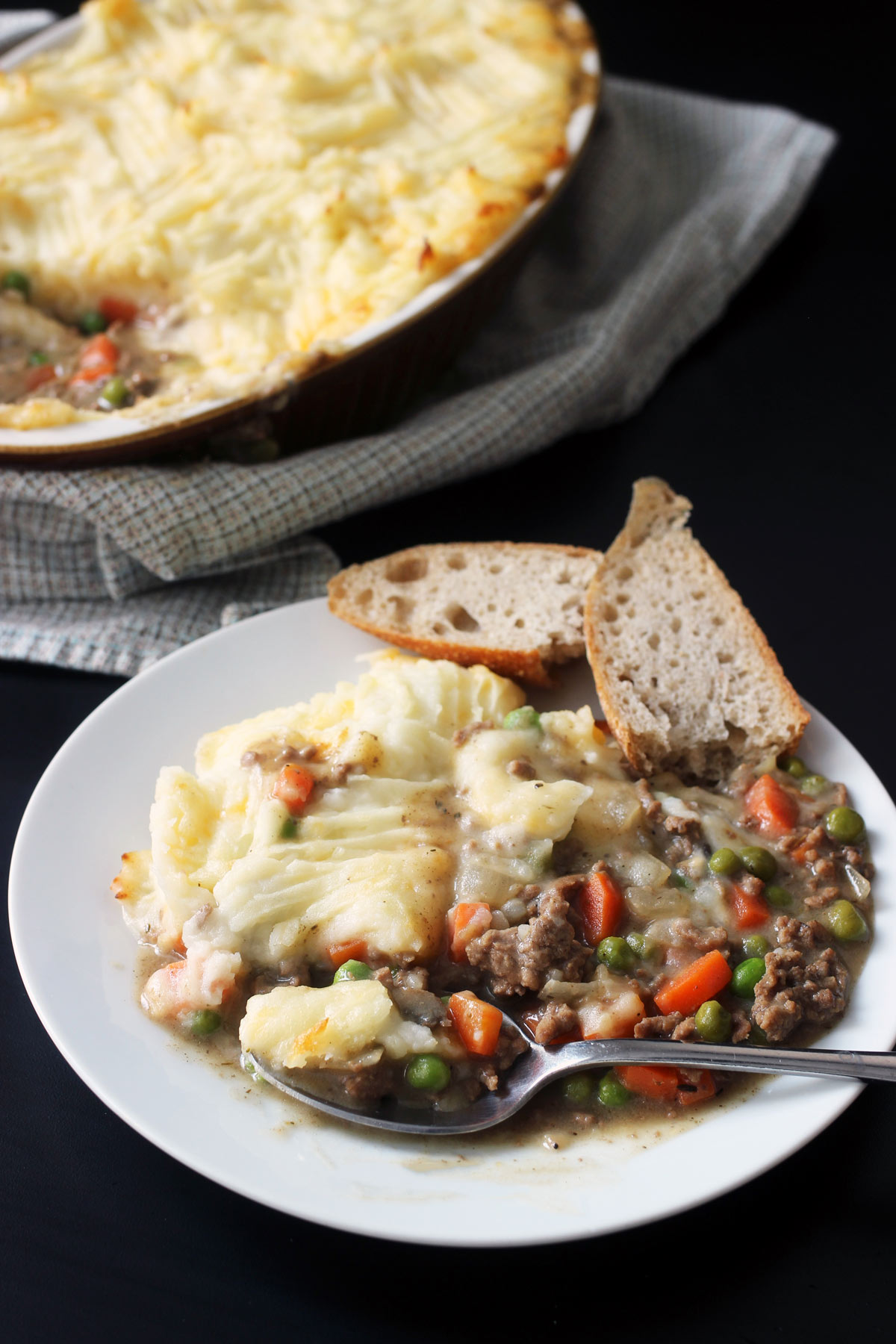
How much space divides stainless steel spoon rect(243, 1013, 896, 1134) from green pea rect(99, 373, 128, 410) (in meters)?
3.05

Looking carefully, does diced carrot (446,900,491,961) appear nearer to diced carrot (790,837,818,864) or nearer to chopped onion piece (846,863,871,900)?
diced carrot (790,837,818,864)

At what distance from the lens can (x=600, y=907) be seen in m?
3.41

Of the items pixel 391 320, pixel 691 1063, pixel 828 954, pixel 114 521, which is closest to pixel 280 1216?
pixel 691 1063

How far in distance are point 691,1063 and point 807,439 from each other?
392cm

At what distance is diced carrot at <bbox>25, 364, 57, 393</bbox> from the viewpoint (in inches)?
214

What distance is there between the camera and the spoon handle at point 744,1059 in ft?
9.46

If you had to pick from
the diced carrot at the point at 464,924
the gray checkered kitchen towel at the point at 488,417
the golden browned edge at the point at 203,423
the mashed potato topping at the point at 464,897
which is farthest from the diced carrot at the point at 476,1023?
the golden browned edge at the point at 203,423

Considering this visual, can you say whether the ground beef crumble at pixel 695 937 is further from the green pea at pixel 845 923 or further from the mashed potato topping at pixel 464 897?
the green pea at pixel 845 923

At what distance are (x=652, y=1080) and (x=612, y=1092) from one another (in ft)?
0.34

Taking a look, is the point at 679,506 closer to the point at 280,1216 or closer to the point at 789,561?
the point at 789,561

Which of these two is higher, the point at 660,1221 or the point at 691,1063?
the point at 691,1063

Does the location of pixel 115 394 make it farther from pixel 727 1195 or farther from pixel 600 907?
pixel 727 1195

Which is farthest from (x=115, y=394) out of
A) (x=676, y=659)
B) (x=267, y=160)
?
(x=676, y=659)

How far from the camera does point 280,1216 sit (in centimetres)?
313
